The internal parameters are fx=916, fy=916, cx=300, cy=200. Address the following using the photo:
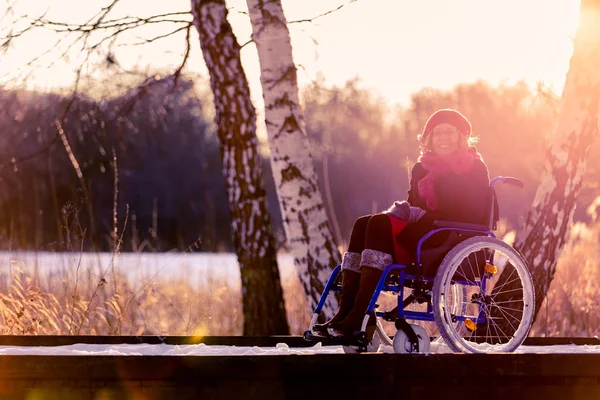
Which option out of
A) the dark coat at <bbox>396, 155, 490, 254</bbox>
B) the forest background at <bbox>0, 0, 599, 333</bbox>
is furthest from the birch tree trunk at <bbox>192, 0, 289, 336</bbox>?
the forest background at <bbox>0, 0, 599, 333</bbox>

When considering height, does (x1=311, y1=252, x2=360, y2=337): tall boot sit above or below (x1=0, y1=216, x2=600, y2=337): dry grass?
above

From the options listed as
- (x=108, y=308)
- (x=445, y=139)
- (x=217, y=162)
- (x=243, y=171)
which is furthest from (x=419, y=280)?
(x=217, y=162)

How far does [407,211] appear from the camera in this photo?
4.52m

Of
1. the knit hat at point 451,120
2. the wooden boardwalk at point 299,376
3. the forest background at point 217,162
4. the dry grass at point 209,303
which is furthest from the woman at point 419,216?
the forest background at point 217,162

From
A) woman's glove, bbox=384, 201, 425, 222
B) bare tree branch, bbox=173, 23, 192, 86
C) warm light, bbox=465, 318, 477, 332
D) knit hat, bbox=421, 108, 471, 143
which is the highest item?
bare tree branch, bbox=173, 23, 192, 86

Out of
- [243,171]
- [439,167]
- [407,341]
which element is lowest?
[407,341]

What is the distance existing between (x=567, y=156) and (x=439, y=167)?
1660 mm

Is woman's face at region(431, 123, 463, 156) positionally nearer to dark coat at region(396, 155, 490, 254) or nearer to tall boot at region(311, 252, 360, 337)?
dark coat at region(396, 155, 490, 254)

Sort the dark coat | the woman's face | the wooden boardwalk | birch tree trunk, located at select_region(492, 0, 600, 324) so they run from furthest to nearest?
1. birch tree trunk, located at select_region(492, 0, 600, 324)
2. the woman's face
3. the dark coat
4. the wooden boardwalk

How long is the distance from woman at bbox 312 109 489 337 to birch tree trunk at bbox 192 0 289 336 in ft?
6.54

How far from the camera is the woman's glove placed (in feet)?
14.7

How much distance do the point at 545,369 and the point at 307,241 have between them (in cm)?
265

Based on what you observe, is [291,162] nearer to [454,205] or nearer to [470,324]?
[454,205]

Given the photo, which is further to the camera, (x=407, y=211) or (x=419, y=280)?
(x=407, y=211)
